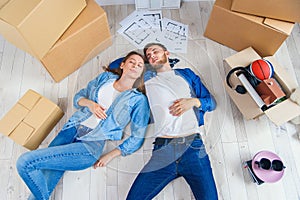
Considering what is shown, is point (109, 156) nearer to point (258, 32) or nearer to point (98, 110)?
point (98, 110)

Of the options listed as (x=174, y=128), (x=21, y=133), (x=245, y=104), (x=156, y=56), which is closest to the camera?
(x=174, y=128)

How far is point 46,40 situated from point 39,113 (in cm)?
32

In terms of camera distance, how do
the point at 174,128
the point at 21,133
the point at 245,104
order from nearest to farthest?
the point at 174,128 < the point at 21,133 < the point at 245,104

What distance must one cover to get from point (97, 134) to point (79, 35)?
529mm

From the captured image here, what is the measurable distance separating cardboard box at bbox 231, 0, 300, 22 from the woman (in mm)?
556

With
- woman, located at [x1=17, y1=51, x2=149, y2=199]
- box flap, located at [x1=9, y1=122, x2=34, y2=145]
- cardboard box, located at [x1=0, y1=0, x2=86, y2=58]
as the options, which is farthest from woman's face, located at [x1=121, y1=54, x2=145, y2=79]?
box flap, located at [x1=9, y1=122, x2=34, y2=145]

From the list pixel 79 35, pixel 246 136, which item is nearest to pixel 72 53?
pixel 79 35

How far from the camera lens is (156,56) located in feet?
4.28

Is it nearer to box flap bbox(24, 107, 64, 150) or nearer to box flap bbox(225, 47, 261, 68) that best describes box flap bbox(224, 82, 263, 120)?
box flap bbox(225, 47, 261, 68)

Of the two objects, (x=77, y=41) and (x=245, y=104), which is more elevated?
(x=77, y=41)

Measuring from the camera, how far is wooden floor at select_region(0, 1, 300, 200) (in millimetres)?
1319

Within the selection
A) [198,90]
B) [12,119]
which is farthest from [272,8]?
[12,119]

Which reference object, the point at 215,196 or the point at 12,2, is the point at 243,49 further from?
the point at 12,2

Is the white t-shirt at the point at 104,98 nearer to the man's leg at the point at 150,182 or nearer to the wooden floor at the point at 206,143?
the wooden floor at the point at 206,143
